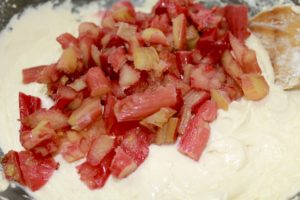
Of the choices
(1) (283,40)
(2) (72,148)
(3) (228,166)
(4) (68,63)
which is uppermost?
(4) (68,63)

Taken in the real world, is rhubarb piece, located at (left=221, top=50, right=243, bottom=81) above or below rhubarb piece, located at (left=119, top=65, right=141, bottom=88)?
below

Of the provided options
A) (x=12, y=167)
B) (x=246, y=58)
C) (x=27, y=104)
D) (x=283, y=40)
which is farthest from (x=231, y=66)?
(x=12, y=167)

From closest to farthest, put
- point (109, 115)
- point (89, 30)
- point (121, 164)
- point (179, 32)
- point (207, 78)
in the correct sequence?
1. point (121, 164)
2. point (109, 115)
3. point (207, 78)
4. point (179, 32)
5. point (89, 30)

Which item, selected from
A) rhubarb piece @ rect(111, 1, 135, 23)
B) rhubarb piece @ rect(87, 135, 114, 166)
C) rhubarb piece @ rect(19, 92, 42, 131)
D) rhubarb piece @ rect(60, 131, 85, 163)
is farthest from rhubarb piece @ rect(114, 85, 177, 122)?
rhubarb piece @ rect(111, 1, 135, 23)

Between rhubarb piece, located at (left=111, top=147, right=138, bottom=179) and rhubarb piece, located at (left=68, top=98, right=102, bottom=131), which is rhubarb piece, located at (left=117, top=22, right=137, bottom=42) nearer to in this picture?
rhubarb piece, located at (left=68, top=98, right=102, bottom=131)

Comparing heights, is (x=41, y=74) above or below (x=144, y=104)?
above

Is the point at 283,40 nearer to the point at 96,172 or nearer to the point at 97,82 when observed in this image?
the point at 97,82
